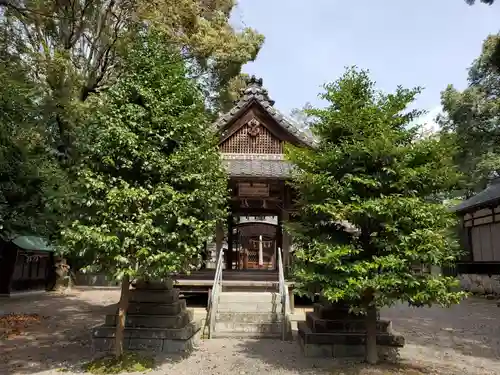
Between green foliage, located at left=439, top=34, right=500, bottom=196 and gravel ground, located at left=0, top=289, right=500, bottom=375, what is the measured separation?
48.9 ft

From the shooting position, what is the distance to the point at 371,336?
734 cm

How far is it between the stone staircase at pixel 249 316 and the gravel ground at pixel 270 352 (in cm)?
53

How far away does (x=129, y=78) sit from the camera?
7.88 meters

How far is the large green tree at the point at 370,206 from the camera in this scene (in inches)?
259

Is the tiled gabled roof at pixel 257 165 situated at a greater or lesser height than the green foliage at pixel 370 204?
greater

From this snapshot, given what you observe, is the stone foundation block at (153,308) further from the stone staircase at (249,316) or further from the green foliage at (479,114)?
the green foliage at (479,114)

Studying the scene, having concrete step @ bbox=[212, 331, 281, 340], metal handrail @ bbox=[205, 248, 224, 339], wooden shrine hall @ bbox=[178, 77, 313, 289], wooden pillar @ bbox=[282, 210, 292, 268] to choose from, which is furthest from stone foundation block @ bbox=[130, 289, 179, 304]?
wooden pillar @ bbox=[282, 210, 292, 268]

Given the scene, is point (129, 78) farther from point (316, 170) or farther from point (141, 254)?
point (316, 170)

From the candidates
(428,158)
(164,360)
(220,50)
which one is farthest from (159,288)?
(220,50)

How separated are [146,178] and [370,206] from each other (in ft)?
12.4

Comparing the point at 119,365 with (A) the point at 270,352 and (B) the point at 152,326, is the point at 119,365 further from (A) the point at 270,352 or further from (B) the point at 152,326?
(A) the point at 270,352

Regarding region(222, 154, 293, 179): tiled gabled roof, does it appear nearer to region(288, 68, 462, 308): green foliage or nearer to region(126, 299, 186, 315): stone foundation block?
region(126, 299, 186, 315): stone foundation block

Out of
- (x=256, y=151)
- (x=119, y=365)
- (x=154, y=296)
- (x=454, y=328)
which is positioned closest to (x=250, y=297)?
(x=154, y=296)

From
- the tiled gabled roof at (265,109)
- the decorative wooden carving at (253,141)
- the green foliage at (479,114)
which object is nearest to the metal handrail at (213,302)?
the decorative wooden carving at (253,141)
